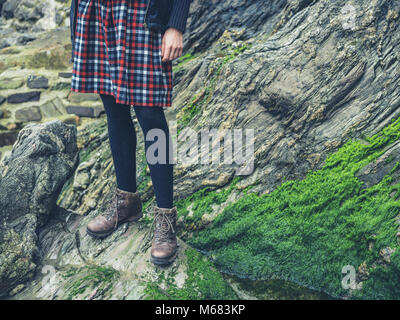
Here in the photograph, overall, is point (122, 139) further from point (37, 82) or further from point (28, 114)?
point (37, 82)

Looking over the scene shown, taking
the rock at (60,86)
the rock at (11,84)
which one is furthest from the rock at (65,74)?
the rock at (11,84)

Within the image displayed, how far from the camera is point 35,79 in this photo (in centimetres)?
486

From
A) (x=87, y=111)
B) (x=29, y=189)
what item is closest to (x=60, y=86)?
(x=87, y=111)

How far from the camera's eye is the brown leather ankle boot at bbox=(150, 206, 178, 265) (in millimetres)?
2389

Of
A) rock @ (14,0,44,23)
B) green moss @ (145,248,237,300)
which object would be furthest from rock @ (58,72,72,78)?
green moss @ (145,248,237,300)

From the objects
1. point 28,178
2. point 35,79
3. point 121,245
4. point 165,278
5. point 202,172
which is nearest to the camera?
point 165,278

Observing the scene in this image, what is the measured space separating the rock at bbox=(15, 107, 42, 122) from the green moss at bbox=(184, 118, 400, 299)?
297cm

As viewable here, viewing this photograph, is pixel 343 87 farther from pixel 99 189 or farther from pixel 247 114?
pixel 99 189

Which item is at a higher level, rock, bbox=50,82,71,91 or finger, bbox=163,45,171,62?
finger, bbox=163,45,171,62

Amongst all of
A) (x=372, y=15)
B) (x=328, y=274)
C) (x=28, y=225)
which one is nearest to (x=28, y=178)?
(x=28, y=225)

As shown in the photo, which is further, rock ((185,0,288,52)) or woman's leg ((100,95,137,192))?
rock ((185,0,288,52))

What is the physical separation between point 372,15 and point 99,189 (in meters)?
2.71

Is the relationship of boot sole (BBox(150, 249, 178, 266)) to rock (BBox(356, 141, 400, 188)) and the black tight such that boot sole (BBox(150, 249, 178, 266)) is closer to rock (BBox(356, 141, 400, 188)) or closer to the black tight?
the black tight

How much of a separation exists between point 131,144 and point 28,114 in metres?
2.72
